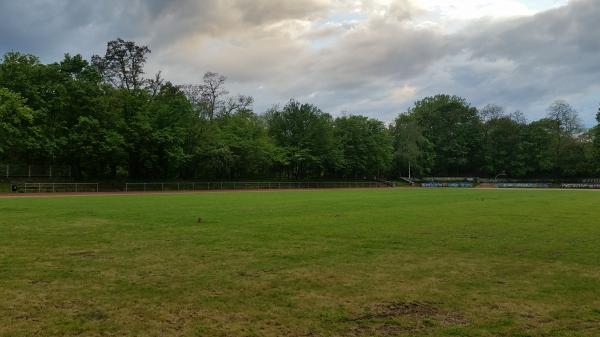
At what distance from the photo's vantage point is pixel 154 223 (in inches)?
689

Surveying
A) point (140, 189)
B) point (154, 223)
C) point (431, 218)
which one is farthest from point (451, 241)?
point (140, 189)

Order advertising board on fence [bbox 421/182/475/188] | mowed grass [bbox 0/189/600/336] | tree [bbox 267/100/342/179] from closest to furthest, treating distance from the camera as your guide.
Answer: mowed grass [bbox 0/189/600/336] → tree [bbox 267/100/342/179] → advertising board on fence [bbox 421/182/475/188]

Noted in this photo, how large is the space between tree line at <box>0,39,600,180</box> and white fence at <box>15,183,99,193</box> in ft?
13.3

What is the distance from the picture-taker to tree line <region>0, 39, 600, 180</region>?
2183 inches

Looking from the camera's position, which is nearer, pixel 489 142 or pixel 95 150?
pixel 95 150

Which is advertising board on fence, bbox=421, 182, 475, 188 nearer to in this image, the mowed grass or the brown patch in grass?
the mowed grass

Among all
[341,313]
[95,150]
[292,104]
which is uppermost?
[292,104]

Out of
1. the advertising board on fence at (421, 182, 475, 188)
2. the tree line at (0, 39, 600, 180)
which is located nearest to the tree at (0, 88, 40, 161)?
the tree line at (0, 39, 600, 180)

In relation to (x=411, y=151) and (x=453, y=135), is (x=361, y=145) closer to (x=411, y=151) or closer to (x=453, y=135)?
(x=411, y=151)

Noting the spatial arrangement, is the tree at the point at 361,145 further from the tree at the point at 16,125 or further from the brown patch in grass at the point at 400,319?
the brown patch in grass at the point at 400,319

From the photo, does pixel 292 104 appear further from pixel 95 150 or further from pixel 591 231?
pixel 591 231

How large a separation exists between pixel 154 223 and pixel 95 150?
1667 inches

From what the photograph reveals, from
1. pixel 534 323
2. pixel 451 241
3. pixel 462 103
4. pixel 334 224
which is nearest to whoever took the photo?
pixel 534 323

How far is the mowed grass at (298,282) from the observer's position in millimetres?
5855
